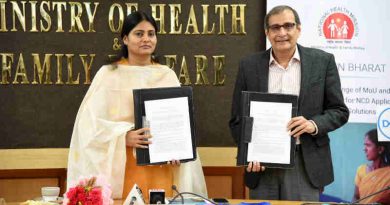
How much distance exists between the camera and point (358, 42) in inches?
163

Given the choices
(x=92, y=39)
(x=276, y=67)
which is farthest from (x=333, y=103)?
(x=92, y=39)

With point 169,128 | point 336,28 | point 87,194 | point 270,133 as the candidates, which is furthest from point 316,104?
point 87,194

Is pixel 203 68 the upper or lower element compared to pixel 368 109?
upper

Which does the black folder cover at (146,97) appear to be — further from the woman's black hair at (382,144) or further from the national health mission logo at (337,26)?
the woman's black hair at (382,144)

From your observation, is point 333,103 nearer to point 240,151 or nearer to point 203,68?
point 240,151

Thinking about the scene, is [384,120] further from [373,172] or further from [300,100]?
[300,100]

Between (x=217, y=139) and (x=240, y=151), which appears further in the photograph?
(x=217, y=139)

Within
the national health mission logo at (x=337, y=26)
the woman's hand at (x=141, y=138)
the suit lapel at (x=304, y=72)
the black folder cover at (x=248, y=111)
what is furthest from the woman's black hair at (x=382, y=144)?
the woman's hand at (x=141, y=138)

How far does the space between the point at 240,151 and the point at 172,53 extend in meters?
1.60

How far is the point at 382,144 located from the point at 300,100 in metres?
1.43

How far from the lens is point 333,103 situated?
3.09 m

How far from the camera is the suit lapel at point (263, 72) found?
3.11m

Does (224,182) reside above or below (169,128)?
below

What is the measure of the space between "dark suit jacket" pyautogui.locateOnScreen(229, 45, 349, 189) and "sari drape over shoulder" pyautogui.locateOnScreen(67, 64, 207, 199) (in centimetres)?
51
